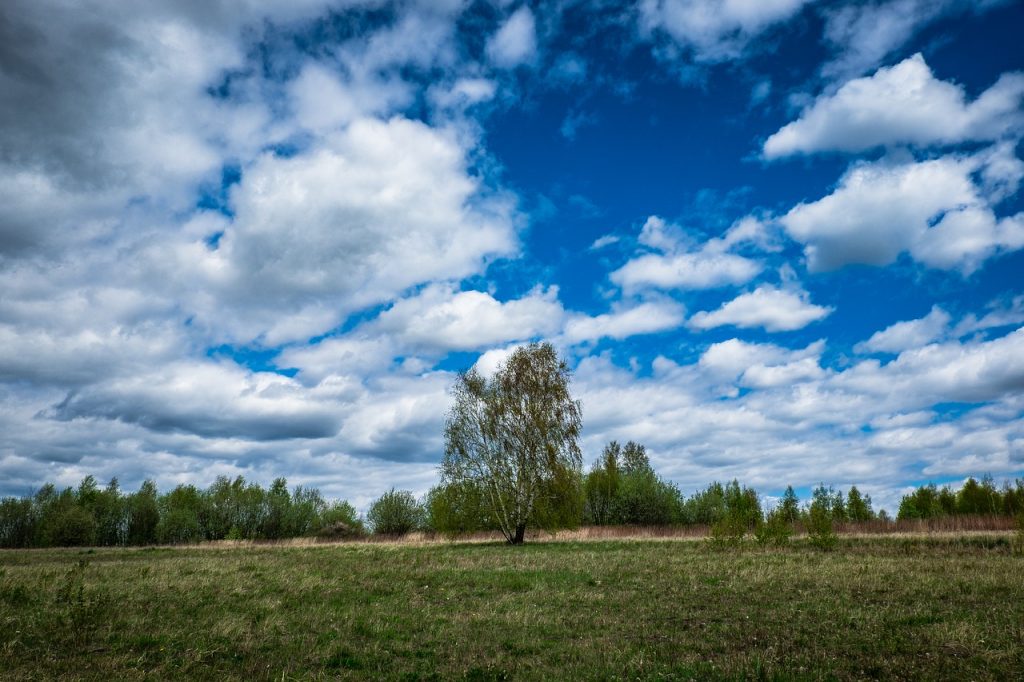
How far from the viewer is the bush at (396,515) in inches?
2995

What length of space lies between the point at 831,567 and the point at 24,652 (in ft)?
80.0

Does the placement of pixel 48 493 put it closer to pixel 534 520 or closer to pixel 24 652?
pixel 534 520

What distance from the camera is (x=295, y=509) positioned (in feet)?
317

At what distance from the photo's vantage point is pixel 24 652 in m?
11.6

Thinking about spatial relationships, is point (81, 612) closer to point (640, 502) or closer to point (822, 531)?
point (822, 531)

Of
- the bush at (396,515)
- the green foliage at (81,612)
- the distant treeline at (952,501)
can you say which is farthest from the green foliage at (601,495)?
the green foliage at (81,612)

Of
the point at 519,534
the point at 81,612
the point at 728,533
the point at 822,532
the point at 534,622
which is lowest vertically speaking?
the point at 519,534

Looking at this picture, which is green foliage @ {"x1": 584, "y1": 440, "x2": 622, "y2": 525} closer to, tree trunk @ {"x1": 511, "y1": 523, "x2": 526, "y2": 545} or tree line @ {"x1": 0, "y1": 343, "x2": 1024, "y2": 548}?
tree line @ {"x1": 0, "y1": 343, "x2": 1024, "y2": 548}

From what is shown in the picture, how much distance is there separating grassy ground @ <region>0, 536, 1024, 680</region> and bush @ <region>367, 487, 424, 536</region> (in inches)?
2162

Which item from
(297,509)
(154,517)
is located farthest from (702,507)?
(154,517)

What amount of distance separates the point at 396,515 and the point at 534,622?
2616 inches

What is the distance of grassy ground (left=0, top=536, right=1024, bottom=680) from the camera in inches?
426

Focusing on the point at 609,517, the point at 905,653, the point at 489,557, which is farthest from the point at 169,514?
the point at 905,653

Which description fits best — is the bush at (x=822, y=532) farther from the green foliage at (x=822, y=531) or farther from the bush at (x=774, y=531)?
the bush at (x=774, y=531)
